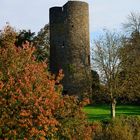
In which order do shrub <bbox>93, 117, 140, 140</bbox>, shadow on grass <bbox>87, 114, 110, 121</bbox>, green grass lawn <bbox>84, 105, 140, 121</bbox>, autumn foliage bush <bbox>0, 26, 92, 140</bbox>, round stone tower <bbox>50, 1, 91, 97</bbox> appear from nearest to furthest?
autumn foliage bush <bbox>0, 26, 92, 140</bbox>
shrub <bbox>93, 117, 140, 140</bbox>
shadow on grass <bbox>87, 114, 110, 121</bbox>
green grass lawn <bbox>84, 105, 140, 121</bbox>
round stone tower <bbox>50, 1, 91, 97</bbox>

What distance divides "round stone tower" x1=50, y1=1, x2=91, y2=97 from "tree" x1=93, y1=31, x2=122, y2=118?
4510mm

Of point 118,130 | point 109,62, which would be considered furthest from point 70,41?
point 118,130

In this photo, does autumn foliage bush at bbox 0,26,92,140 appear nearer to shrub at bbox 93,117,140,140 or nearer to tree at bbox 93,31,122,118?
shrub at bbox 93,117,140,140

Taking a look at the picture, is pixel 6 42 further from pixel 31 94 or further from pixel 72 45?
pixel 72 45

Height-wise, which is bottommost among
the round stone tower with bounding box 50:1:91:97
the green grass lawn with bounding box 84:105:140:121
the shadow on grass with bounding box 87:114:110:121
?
the shadow on grass with bounding box 87:114:110:121

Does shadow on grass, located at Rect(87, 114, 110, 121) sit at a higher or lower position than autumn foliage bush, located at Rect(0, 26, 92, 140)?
lower

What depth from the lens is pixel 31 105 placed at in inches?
728

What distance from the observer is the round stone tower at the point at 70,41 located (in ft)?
151

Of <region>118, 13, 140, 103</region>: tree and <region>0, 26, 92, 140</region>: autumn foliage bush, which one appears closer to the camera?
<region>0, 26, 92, 140</region>: autumn foliage bush

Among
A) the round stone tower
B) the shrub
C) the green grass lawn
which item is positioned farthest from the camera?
the round stone tower

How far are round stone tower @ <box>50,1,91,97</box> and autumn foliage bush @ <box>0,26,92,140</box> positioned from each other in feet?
78.9

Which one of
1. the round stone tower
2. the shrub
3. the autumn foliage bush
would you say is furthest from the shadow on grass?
the autumn foliage bush

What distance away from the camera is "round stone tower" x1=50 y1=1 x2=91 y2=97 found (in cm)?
4594

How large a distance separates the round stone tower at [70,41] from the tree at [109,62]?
4510mm
